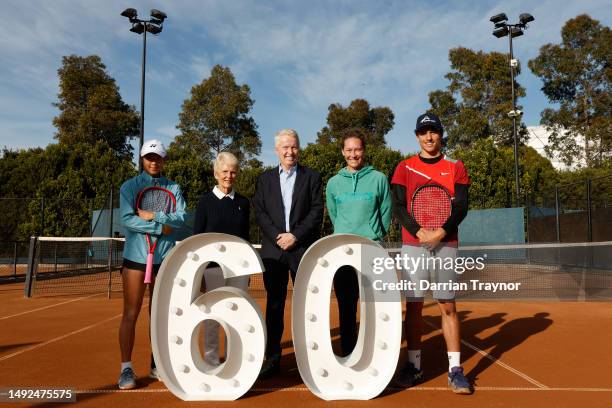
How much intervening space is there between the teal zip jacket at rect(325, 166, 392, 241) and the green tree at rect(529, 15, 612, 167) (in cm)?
3625

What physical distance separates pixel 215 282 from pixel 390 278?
5.36 ft

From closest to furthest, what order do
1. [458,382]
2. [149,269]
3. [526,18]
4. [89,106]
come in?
[458,382]
[149,269]
[526,18]
[89,106]

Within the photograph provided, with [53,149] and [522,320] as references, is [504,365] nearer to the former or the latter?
A: [522,320]

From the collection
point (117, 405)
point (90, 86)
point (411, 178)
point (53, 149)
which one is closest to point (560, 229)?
point (411, 178)

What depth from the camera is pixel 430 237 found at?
143 inches

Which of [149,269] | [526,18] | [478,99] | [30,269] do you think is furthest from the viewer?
[478,99]

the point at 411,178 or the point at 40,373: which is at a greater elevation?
the point at 411,178

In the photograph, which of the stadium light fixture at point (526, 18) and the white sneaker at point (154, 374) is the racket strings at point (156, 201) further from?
the stadium light fixture at point (526, 18)

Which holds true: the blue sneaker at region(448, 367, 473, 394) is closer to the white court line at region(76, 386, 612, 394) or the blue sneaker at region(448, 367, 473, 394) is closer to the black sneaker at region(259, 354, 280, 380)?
the white court line at region(76, 386, 612, 394)

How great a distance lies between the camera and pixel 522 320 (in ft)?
23.3

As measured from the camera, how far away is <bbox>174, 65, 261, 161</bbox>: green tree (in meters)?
35.3

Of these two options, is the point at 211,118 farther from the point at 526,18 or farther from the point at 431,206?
the point at 431,206

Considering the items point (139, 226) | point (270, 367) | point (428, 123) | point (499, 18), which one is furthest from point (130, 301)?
point (499, 18)

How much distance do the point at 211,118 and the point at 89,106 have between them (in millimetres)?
9260
